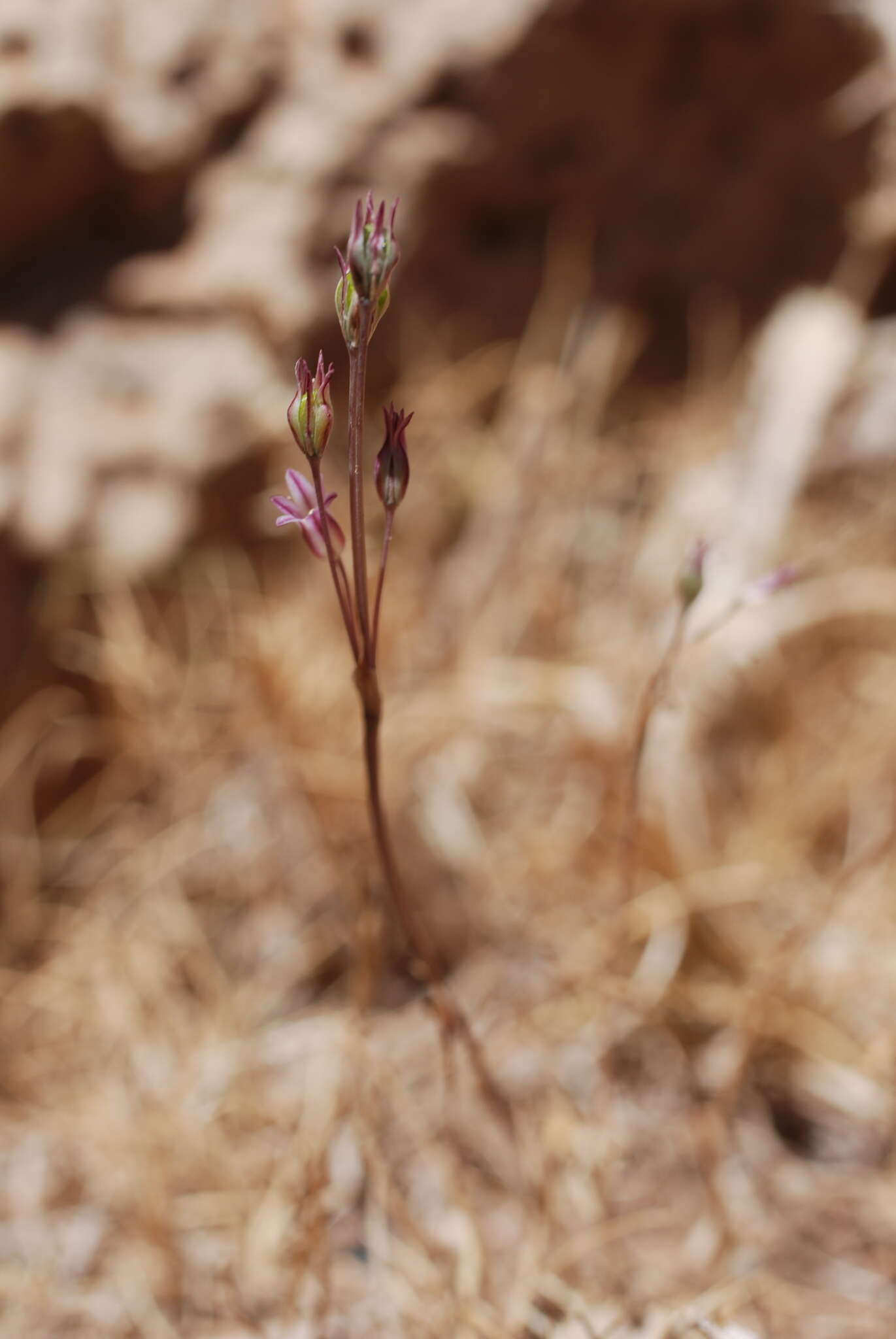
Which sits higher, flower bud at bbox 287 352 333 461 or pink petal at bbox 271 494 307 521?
flower bud at bbox 287 352 333 461

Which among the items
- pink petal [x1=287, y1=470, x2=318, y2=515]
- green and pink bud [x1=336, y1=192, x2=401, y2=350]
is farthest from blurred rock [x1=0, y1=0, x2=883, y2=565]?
green and pink bud [x1=336, y1=192, x2=401, y2=350]

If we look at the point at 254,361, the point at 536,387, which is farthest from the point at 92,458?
the point at 536,387

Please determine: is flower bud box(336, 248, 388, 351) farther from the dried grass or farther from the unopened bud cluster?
the dried grass

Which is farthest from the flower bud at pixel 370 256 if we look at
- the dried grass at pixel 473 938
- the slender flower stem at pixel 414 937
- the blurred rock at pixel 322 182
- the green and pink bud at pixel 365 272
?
the blurred rock at pixel 322 182

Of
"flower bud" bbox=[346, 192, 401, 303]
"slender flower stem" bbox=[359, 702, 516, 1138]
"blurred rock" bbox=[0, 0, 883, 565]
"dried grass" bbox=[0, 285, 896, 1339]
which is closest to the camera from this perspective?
"flower bud" bbox=[346, 192, 401, 303]

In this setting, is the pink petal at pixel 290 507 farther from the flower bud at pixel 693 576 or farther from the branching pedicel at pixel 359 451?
the flower bud at pixel 693 576

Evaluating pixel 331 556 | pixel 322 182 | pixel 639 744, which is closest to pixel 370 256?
pixel 331 556
